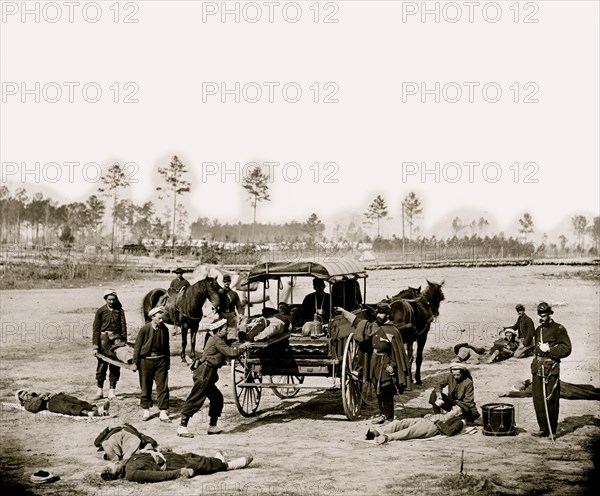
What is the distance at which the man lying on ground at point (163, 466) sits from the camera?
30.2 ft

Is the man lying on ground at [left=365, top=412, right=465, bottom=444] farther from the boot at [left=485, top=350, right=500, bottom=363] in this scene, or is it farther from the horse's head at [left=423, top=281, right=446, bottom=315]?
the boot at [left=485, top=350, right=500, bottom=363]

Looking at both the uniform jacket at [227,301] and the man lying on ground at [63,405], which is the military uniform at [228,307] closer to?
the uniform jacket at [227,301]

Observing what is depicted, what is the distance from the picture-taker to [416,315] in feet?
55.1

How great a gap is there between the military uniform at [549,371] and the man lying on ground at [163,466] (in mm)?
4460

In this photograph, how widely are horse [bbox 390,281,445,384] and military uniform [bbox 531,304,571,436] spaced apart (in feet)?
13.1

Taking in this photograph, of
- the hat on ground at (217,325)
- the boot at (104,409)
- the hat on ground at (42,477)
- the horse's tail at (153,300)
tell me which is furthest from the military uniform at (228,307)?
the hat on ground at (42,477)

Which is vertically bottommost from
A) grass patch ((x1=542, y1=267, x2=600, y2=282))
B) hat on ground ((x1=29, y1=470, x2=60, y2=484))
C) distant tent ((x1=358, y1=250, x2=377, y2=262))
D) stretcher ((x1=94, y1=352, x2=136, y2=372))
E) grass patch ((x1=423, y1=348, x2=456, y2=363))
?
Result: grass patch ((x1=423, y1=348, x2=456, y2=363))

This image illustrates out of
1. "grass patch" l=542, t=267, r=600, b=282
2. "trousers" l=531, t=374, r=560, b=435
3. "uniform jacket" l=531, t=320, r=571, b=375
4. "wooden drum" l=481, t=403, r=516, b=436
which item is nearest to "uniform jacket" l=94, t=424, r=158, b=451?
"wooden drum" l=481, t=403, r=516, b=436

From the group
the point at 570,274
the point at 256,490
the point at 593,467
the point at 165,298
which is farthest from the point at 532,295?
the point at 256,490

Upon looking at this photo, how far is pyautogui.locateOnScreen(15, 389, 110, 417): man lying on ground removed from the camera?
42.3ft

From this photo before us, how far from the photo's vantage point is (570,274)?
2861cm

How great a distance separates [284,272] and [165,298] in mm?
6907

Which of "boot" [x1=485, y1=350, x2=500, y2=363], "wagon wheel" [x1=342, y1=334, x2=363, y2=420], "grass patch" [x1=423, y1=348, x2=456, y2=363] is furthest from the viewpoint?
"grass patch" [x1=423, y1=348, x2=456, y2=363]

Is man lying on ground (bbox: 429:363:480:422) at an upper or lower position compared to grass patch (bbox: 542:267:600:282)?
lower
